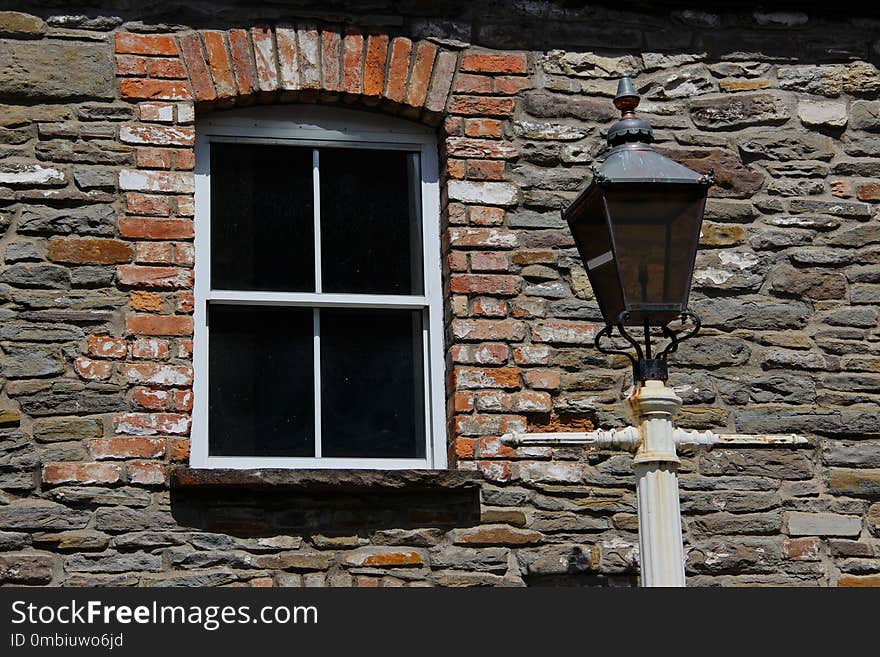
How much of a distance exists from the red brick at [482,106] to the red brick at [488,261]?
1.88 feet

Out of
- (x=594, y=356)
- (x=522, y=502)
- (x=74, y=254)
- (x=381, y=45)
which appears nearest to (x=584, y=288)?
(x=594, y=356)

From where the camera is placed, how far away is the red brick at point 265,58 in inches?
217

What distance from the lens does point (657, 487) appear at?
13.2 feet

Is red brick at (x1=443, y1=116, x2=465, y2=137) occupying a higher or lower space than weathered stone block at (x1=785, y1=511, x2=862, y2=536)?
higher

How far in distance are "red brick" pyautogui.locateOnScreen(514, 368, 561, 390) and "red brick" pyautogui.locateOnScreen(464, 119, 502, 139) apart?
89cm

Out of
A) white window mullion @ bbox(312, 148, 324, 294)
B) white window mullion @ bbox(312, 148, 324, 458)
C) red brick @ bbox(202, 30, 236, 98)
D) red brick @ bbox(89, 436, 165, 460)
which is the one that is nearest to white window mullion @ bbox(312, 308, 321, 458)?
white window mullion @ bbox(312, 148, 324, 458)

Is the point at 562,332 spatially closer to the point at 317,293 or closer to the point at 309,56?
the point at 317,293

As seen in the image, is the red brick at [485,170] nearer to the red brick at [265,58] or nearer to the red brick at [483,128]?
the red brick at [483,128]

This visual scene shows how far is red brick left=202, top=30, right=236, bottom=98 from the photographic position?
217 inches

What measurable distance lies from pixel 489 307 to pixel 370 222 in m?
0.60

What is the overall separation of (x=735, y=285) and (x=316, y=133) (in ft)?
5.66

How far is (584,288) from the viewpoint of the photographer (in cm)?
554

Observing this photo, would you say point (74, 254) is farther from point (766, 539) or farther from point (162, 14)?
point (766, 539)

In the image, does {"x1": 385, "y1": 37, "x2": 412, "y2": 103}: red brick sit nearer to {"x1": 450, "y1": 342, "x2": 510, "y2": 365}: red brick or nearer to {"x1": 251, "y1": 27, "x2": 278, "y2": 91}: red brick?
{"x1": 251, "y1": 27, "x2": 278, "y2": 91}: red brick
